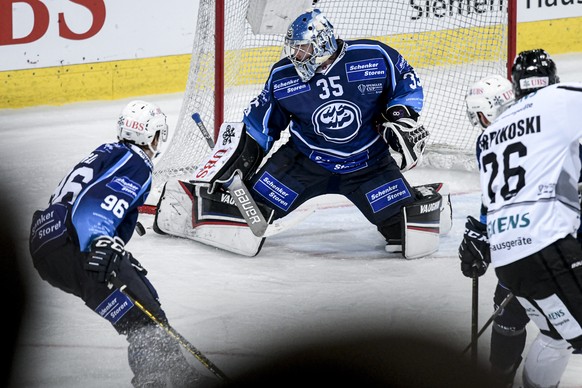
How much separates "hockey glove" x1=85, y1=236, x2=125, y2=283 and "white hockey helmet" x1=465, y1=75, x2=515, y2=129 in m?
1.13

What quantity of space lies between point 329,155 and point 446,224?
69cm

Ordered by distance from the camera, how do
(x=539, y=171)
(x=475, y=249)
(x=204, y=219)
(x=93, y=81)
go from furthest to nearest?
(x=93, y=81) → (x=204, y=219) → (x=475, y=249) → (x=539, y=171)

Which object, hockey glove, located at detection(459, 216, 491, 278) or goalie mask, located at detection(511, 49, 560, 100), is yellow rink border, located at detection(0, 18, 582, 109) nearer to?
hockey glove, located at detection(459, 216, 491, 278)

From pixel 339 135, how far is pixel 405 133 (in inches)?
12.2

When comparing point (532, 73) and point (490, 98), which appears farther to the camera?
point (490, 98)

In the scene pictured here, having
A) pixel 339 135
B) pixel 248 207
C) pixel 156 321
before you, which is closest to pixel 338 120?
pixel 339 135

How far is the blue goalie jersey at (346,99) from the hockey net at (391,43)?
0.82m

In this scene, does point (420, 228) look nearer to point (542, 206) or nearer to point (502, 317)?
point (502, 317)

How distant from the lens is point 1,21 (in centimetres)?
675

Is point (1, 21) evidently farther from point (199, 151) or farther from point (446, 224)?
point (446, 224)

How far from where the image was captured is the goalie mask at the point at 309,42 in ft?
13.9

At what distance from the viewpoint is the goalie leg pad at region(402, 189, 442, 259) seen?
4.45m

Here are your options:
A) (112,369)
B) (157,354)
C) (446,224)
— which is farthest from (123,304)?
(446,224)

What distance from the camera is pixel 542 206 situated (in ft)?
8.05
